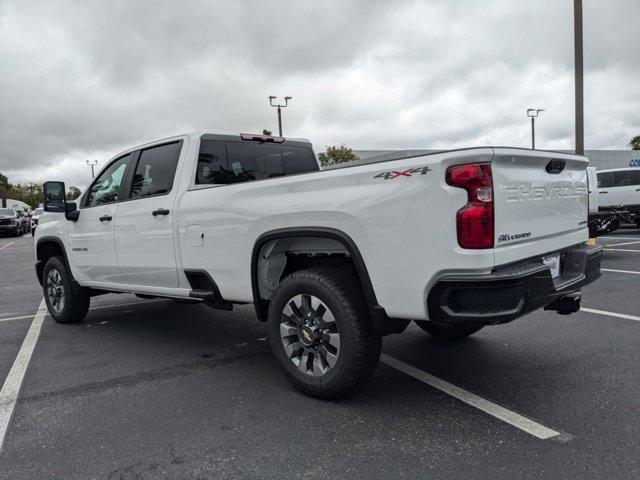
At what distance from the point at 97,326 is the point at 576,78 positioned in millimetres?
13365

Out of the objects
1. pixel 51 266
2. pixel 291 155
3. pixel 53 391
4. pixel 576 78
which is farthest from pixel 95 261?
pixel 576 78

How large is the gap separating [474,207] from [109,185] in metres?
4.06

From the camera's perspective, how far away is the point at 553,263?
11.7 ft

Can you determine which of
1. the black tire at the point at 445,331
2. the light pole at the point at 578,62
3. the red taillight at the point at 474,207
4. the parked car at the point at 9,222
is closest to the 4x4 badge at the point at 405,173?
the red taillight at the point at 474,207

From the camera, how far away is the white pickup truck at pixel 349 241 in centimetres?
296

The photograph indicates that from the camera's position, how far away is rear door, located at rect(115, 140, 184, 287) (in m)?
4.68

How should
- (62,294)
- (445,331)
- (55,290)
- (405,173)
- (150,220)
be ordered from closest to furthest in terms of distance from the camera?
(405,173)
(150,220)
(445,331)
(62,294)
(55,290)

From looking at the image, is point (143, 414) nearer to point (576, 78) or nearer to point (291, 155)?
point (291, 155)

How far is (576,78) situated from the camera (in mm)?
14266

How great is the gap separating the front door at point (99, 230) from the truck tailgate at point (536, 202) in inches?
149

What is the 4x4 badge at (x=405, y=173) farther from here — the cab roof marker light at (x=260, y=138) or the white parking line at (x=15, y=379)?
the white parking line at (x=15, y=379)

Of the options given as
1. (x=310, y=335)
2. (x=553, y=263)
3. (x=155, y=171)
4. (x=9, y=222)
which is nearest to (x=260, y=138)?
(x=155, y=171)

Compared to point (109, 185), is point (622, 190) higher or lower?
lower

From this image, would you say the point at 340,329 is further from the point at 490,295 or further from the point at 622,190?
the point at 622,190
